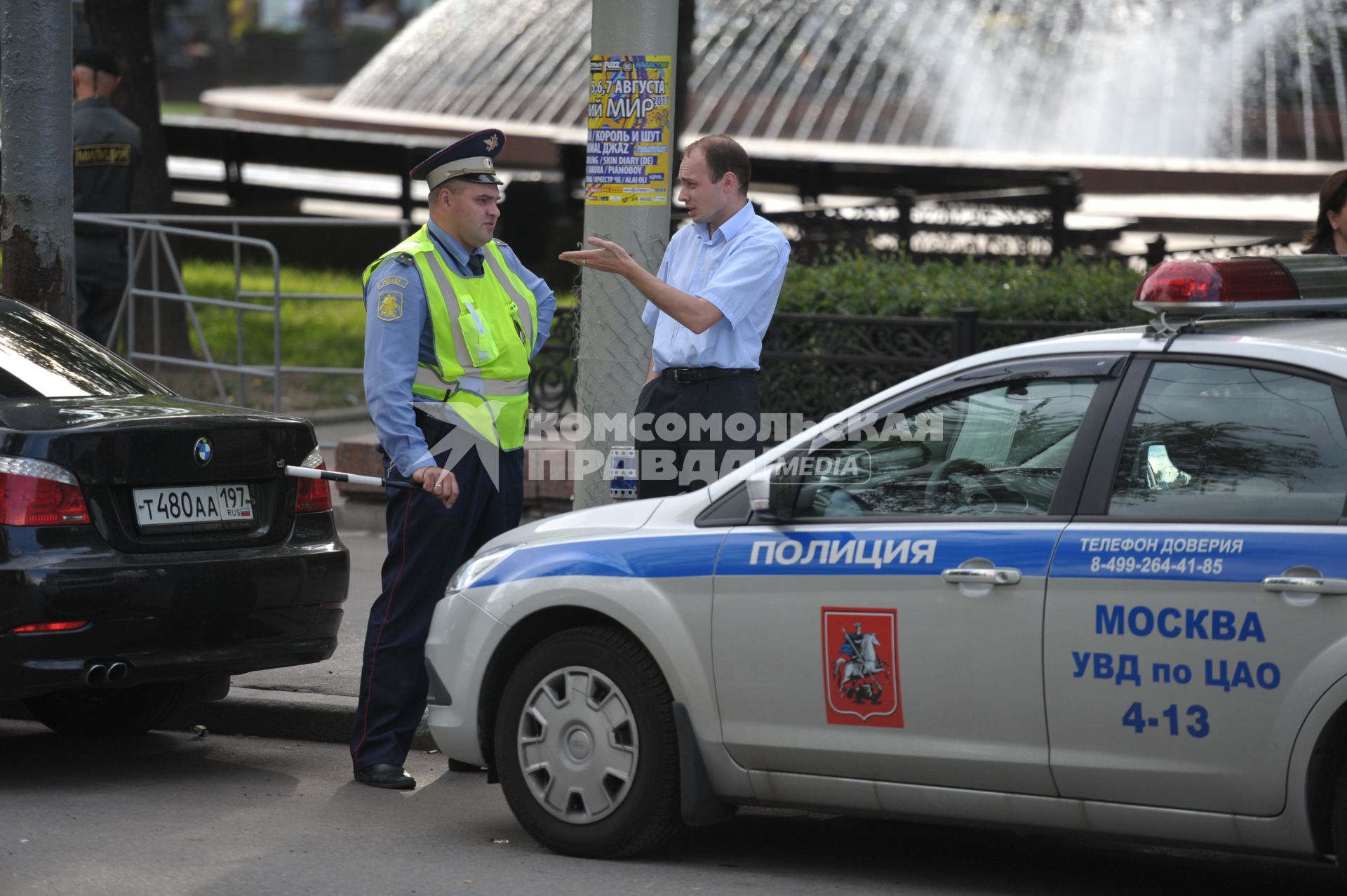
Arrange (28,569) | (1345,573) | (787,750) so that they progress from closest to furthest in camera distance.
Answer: (1345,573), (787,750), (28,569)

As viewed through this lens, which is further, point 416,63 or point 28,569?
point 416,63

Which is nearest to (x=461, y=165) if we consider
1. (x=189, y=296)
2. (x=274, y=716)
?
(x=274, y=716)

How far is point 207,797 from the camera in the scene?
5.88 meters

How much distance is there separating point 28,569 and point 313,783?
1.19m

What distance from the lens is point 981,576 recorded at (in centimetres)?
455

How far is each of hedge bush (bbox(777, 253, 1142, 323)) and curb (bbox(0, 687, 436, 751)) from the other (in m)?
3.92

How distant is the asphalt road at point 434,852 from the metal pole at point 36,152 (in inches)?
94.4

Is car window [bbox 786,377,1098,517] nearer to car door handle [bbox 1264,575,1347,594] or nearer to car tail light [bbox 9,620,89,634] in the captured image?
car door handle [bbox 1264,575,1347,594]

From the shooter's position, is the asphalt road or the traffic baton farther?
the traffic baton

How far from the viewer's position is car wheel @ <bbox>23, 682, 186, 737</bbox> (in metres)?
6.63

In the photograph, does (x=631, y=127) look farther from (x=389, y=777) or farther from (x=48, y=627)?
(x=48, y=627)

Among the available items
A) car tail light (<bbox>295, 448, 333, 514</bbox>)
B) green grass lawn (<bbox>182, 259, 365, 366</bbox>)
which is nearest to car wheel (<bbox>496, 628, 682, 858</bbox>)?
car tail light (<bbox>295, 448, 333, 514</bbox>)

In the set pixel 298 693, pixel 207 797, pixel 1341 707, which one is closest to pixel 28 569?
pixel 207 797

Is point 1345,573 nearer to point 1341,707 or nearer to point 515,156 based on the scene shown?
point 1341,707
